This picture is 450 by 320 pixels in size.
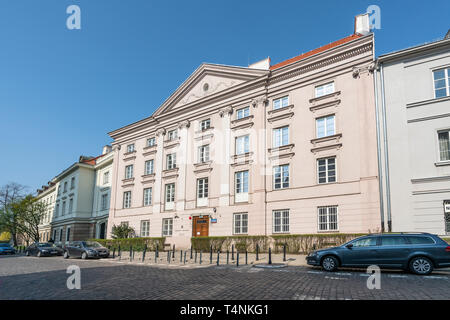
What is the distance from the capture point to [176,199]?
3088cm

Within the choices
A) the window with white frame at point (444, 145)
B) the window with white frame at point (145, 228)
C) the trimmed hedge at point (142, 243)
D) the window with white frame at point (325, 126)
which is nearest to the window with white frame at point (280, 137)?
the window with white frame at point (325, 126)

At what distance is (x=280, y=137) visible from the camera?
25578mm

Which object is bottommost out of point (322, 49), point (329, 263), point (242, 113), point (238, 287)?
point (238, 287)

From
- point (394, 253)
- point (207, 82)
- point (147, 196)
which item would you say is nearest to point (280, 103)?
point (207, 82)

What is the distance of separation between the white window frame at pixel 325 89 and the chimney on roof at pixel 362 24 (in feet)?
20.3

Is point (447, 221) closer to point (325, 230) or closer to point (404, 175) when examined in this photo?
point (404, 175)

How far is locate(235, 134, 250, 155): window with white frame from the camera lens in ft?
88.5

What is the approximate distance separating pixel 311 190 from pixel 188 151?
41.8 ft

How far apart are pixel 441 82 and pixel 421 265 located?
1225 cm

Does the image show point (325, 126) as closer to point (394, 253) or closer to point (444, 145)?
point (444, 145)

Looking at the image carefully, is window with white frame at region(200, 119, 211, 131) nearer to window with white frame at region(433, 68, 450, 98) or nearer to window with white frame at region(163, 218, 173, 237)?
window with white frame at region(163, 218, 173, 237)

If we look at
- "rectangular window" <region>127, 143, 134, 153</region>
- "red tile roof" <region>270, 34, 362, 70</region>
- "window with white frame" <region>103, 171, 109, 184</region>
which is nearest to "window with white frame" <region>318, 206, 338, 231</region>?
"red tile roof" <region>270, 34, 362, 70</region>
